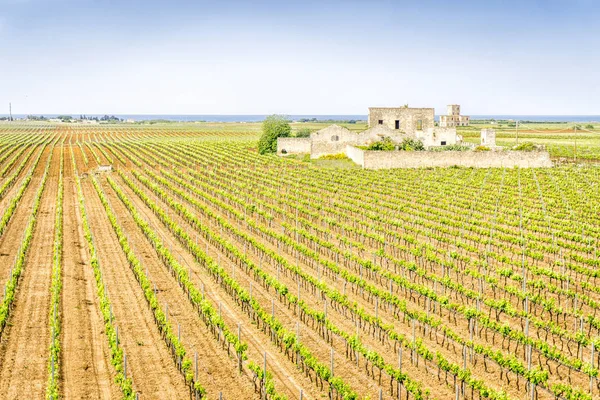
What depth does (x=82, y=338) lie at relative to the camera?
16.8 metres

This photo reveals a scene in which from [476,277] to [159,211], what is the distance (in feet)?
65.1

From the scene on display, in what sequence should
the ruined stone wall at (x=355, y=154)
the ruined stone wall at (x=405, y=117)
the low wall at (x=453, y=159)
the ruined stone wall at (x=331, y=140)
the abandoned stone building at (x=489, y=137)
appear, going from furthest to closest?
the ruined stone wall at (x=405, y=117) → the abandoned stone building at (x=489, y=137) → the ruined stone wall at (x=331, y=140) → the ruined stone wall at (x=355, y=154) → the low wall at (x=453, y=159)

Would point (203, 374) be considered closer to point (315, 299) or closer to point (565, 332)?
point (315, 299)

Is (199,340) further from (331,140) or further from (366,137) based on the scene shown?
(331,140)

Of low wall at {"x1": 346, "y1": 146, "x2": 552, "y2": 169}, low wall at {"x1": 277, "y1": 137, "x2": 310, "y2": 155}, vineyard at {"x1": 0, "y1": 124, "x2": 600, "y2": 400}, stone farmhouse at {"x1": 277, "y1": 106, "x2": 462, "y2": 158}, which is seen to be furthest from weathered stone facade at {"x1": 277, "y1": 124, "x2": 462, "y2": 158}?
vineyard at {"x1": 0, "y1": 124, "x2": 600, "y2": 400}

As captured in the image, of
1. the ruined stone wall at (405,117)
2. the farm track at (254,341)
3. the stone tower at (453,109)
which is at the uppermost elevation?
the stone tower at (453,109)

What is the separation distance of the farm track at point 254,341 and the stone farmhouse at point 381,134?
45.2 meters

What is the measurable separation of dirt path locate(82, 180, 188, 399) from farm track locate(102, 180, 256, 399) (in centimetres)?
67

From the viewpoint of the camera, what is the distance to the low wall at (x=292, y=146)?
75312mm

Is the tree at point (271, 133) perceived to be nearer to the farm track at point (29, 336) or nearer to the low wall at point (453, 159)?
the low wall at point (453, 159)

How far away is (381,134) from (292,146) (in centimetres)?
1251

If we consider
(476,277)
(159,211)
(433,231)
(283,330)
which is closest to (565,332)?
(476,277)

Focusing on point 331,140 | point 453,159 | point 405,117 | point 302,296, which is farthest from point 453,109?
point 302,296

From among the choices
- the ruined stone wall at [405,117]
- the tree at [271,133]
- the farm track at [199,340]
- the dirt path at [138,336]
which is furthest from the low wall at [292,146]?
the farm track at [199,340]
